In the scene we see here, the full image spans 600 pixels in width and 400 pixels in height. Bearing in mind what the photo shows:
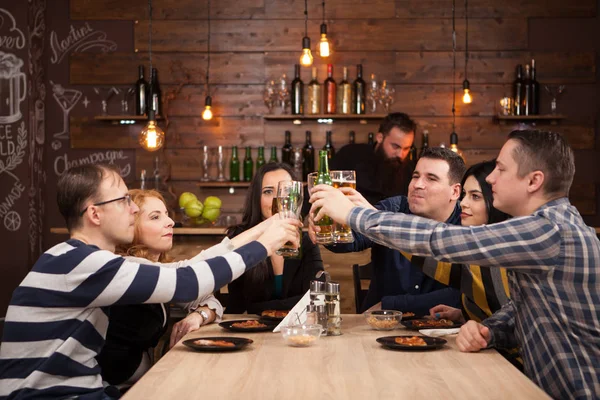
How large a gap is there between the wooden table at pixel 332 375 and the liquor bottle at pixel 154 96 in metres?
4.04

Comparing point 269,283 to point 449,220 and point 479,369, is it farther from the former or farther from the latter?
point 479,369

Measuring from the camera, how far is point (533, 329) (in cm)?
203

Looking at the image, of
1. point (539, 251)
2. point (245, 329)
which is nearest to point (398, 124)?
point (245, 329)

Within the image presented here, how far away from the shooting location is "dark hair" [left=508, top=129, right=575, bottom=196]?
6.75 ft

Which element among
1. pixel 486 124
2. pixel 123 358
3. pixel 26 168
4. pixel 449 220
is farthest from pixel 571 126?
pixel 123 358

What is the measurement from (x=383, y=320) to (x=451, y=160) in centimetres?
103

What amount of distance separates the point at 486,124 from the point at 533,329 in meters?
4.33

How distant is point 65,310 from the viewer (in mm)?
2051

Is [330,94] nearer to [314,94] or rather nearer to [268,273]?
[314,94]

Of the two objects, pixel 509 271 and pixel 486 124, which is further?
pixel 486 124

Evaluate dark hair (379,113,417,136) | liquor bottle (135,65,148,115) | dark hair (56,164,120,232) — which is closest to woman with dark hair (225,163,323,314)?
dark hair (56,164,120,232)

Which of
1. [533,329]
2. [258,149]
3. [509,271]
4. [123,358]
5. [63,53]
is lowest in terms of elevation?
[123,358]

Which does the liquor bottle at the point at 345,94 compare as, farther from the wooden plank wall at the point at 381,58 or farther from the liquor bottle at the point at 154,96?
the liquor bottle at the point at 154,96

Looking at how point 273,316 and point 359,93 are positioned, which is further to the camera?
point 359,93
